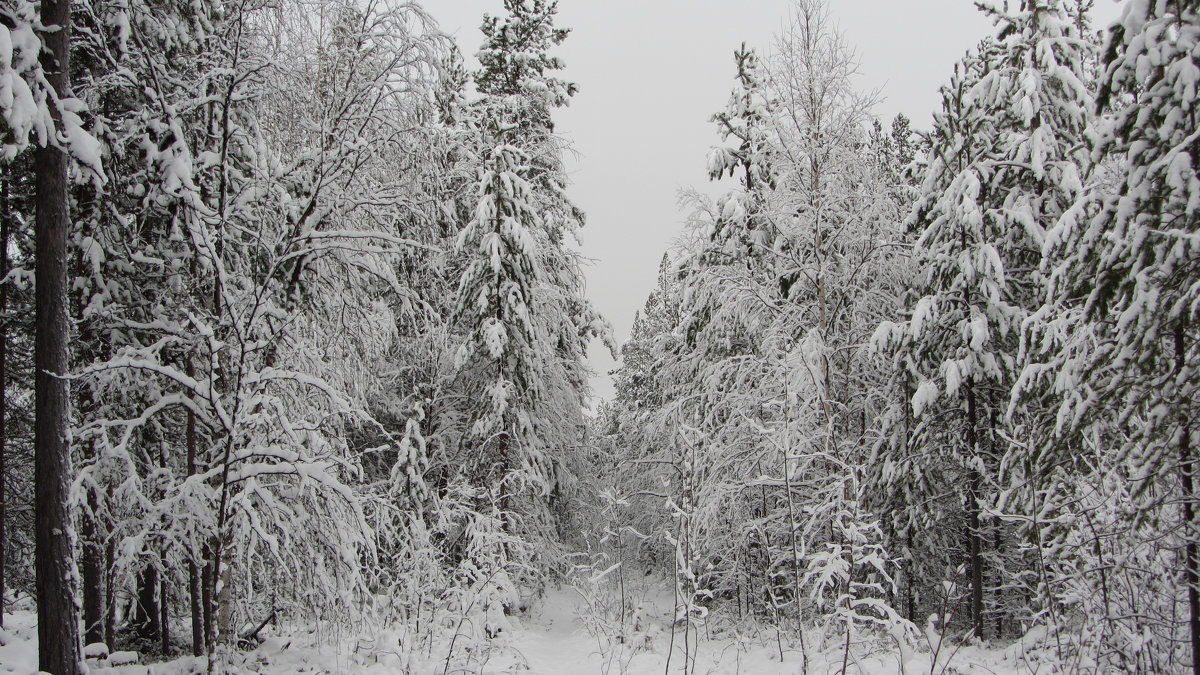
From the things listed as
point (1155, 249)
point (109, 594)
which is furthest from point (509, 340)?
point (1155, 249)

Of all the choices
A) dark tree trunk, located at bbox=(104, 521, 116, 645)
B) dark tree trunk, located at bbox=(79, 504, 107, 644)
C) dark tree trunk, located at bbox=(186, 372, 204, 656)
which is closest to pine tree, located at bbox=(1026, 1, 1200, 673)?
dark tree trunk, located at bbox=(186, 372, 204, 656)

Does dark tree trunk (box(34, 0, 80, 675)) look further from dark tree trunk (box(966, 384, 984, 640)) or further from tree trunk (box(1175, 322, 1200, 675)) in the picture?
dark tree trunk (box(966, 384, 984, 640))

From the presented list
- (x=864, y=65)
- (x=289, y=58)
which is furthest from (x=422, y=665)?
(x=864, y=65)

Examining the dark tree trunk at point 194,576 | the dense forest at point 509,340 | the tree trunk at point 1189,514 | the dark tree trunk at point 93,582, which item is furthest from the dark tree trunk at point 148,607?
the tree trunk at point 1189,514

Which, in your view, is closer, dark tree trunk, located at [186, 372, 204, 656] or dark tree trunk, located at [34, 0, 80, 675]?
dark tree trunk, located at [34, 0, 80, 675]

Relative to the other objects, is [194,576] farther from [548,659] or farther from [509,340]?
[509,340]

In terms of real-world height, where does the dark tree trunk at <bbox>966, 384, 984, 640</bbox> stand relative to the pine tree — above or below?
below

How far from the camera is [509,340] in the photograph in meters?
14.5

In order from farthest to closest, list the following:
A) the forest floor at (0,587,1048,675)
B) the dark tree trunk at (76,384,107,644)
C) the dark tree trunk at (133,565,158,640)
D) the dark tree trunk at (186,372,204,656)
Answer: the dark tree trunk at (133,565,158,640), the dark tree trunk at (76,384,107,644), the forest floor at (0,587,1048,675), the dark tree trunk at (186,372,204,656)

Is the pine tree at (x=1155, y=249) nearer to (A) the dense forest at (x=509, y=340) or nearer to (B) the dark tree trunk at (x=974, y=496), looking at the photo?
(A) the dense forest at (x=509, y=340)

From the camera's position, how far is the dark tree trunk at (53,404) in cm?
546

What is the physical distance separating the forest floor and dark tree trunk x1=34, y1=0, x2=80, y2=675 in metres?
0.81

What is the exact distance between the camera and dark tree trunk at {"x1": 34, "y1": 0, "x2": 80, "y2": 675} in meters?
5.46

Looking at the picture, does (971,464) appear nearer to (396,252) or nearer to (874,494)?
(874,494)
